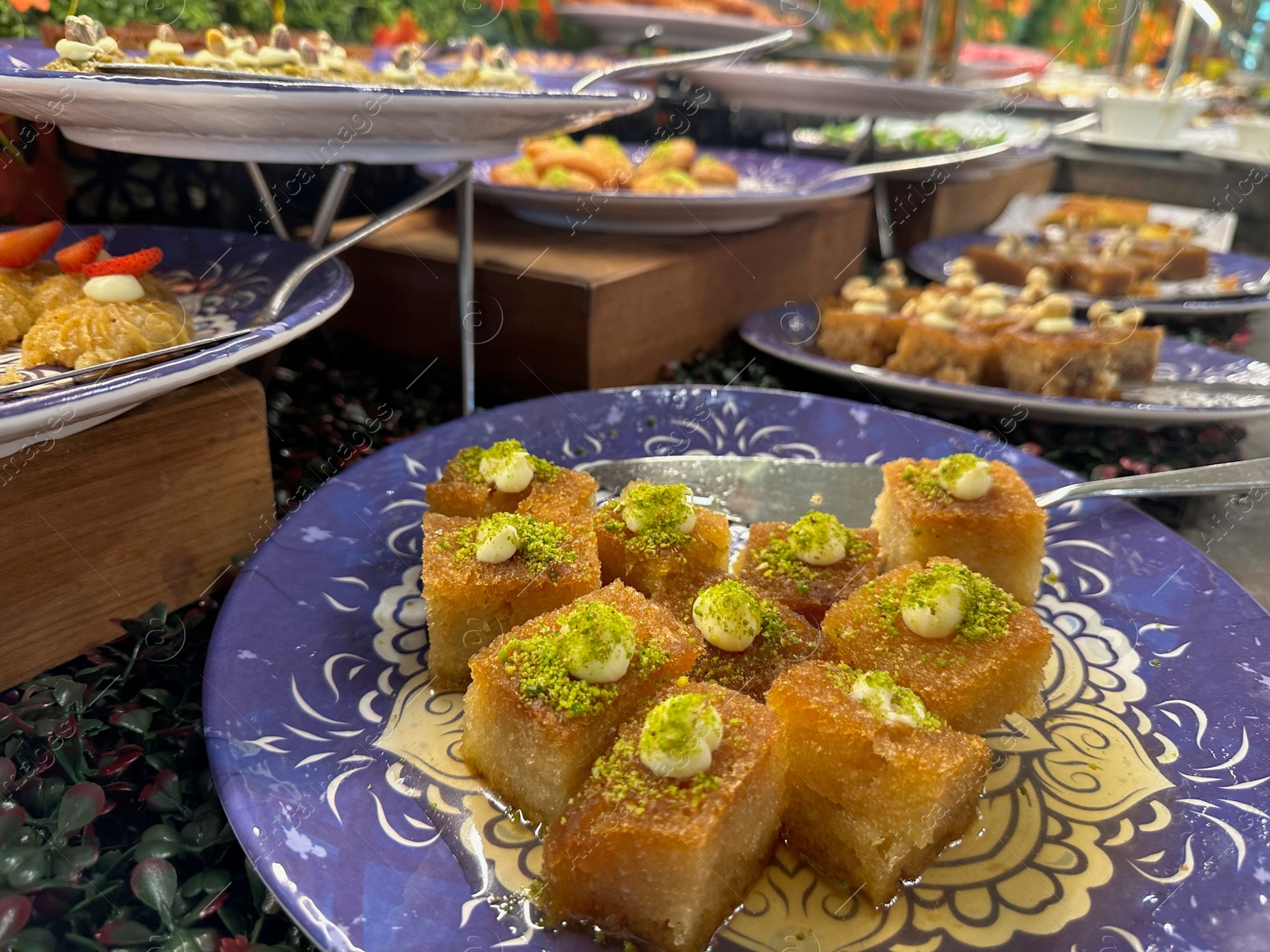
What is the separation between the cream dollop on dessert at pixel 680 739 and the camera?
782mm

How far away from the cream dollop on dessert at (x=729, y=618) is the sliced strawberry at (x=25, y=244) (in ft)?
3.46

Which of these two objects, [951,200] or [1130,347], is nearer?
[1130,347]

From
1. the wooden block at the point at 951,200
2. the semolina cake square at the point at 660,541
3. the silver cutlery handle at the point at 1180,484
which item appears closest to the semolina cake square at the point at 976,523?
the silver cutlery handle at the point at 1180,484

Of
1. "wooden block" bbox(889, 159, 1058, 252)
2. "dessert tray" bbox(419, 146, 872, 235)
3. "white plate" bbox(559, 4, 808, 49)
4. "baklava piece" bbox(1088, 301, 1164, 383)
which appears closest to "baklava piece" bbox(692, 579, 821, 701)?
"dessert tray" bbox(419, 146, 872, 235)

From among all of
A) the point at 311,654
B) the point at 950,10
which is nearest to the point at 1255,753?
the point at 311,654

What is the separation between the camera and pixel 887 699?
0.87 meters

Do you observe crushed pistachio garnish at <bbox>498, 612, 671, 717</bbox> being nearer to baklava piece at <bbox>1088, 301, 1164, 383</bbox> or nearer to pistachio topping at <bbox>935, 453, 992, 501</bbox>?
pistachio topping at <bbox>935, 453, 992, 501</bbox>

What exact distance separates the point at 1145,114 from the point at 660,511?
375cm

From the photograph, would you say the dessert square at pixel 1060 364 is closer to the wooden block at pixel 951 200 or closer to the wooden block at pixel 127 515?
the wooden block at pixel 951 200

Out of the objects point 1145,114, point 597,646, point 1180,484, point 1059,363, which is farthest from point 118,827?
point 1145,114

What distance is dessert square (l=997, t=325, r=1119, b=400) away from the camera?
6.05 feet

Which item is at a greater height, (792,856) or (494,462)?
(494,462)

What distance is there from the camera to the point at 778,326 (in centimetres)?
211

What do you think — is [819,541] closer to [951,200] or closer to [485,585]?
[485,585]
